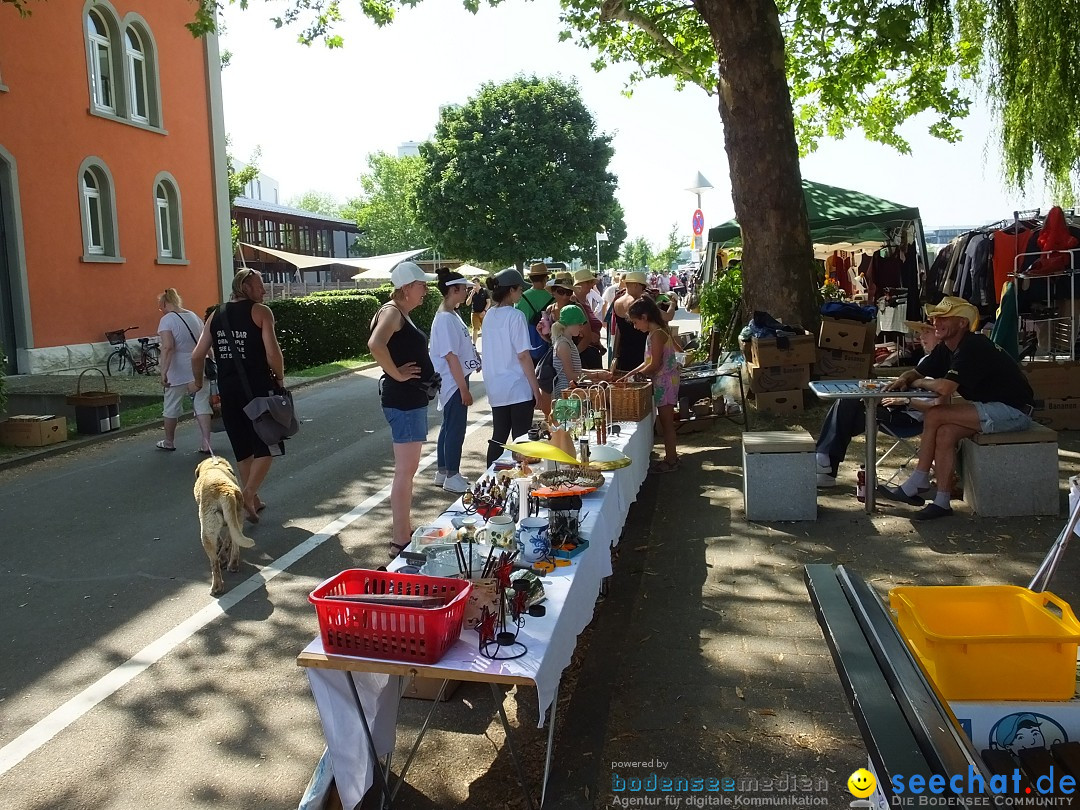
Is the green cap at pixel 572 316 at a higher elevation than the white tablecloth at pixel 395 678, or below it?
higher

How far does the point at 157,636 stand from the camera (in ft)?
17.1

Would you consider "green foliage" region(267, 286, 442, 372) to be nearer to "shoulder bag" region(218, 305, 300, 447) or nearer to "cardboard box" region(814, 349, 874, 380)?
"cardboard box" region(814, 349, 874, 380)

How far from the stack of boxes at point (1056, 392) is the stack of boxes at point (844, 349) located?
180 centimetres

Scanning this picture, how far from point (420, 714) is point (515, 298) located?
3.80 metres

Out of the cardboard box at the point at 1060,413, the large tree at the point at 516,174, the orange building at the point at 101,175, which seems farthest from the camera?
the large tree at the point at 516,174

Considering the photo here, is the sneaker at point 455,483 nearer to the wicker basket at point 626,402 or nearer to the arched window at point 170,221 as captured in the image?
the wicker basket at point 626,402

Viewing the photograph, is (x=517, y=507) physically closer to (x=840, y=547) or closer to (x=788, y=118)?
(x=840, y=547)

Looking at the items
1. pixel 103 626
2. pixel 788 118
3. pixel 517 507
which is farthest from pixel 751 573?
pixel 788 118

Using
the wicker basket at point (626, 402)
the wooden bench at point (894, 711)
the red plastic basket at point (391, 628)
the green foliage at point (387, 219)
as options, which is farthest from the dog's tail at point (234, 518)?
the green foliage at point (387, 219)

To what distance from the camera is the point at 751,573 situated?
5.89m

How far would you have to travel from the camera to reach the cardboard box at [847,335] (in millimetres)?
11328

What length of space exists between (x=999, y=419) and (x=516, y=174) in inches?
1563

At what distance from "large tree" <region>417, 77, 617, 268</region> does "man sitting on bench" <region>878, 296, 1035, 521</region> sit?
126 ft

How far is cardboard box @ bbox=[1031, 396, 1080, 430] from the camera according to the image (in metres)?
10.2
